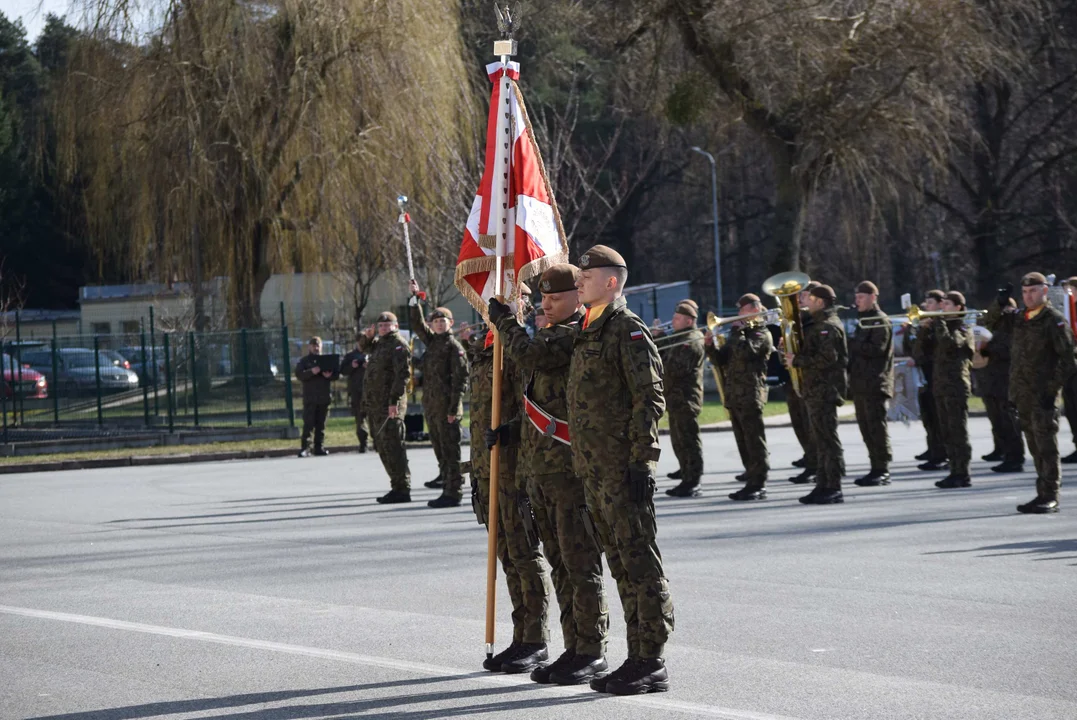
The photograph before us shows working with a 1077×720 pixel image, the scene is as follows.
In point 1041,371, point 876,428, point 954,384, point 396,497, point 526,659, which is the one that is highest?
Result: point 1041,371

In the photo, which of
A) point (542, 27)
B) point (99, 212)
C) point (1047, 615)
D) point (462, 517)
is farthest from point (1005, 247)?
point (1047, 615)

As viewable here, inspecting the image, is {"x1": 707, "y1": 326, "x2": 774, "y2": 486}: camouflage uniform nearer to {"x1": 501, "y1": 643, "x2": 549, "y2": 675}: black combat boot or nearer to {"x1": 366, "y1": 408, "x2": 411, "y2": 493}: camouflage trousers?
{"x1": 366, "y1": 408, "x2": 411, "y2": 493}: camouflage trousers

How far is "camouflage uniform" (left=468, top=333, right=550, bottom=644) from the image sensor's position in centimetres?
691

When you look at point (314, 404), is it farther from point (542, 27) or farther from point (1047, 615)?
point (1047, 615)

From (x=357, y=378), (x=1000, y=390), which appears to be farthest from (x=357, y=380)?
(x=1000, y=390)

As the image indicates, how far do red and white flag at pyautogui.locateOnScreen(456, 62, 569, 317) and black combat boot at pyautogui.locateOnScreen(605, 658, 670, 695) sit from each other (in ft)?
7.26

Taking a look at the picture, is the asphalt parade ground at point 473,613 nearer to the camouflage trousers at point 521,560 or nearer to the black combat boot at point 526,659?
the black combat boot at point 526,659

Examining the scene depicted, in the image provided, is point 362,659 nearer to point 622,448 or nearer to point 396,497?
point 622,448

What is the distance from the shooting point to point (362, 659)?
699 cm

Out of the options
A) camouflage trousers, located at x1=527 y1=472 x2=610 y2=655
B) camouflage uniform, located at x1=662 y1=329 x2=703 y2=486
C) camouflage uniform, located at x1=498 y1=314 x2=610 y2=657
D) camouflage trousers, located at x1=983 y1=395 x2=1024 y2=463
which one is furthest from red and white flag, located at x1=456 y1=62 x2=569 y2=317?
camouflage trousers, located at x1=983 y1=395 x2=1024 y2=463

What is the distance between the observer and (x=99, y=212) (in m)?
29.3

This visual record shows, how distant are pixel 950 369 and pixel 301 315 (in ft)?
65.1

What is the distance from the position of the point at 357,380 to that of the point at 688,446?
9.00 meters

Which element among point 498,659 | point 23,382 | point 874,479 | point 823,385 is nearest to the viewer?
point 498,659
